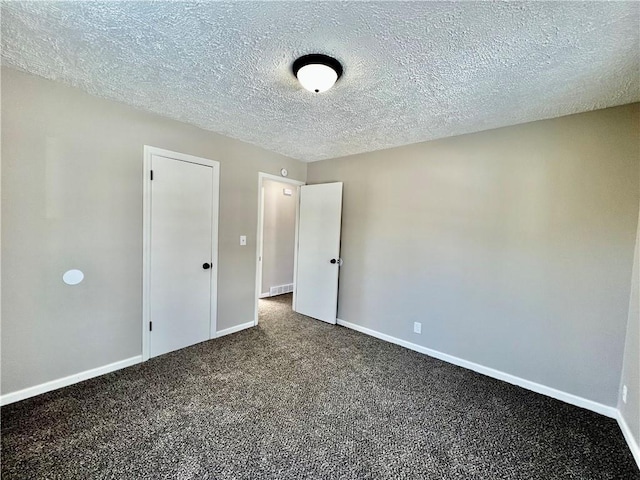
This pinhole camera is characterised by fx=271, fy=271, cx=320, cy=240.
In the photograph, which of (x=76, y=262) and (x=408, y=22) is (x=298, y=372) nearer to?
(x=76, y=262)

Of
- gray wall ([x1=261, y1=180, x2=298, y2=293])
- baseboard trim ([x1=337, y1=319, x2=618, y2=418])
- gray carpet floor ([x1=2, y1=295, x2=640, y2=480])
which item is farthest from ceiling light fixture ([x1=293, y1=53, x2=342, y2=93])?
gray wall ([x1=261, y1=180, x2=298, y2=293])

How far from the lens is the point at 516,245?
2510mm

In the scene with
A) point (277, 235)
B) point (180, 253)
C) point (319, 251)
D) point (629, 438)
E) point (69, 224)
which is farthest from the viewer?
point (277, 235)

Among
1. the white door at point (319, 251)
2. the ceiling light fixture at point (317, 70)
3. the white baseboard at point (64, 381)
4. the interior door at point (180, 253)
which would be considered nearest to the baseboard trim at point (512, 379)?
the white door at point (319, 251)

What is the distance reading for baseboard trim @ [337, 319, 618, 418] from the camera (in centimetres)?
216

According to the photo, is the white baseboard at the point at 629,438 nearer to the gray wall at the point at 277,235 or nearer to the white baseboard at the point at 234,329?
the white baseboard at the point at 234,329

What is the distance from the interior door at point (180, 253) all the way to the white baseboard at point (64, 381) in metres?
0.23

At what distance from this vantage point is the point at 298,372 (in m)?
2.60

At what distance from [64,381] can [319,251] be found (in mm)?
Answer: 2916

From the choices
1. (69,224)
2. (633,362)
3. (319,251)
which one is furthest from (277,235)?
(633,362)

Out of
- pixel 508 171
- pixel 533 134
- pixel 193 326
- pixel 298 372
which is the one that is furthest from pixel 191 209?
pixel 533 134

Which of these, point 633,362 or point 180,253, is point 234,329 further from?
point 633,362

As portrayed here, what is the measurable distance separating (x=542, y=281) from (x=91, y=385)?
3.94 m

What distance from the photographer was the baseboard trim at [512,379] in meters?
2.16
